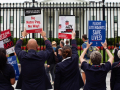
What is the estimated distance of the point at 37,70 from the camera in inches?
130

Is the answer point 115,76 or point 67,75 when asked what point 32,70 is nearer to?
point 67,75

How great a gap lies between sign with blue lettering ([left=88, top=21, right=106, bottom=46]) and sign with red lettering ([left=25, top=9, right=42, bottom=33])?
1.44m

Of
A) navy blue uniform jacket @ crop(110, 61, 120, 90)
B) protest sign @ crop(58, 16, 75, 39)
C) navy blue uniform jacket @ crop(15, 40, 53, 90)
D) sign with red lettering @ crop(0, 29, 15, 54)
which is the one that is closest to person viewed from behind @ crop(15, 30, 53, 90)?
navy blue uniform jacket @ crop(15, 40, 53, 90)

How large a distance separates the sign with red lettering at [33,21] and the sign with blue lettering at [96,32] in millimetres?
1439

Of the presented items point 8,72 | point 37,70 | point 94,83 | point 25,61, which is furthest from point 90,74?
point 8,72

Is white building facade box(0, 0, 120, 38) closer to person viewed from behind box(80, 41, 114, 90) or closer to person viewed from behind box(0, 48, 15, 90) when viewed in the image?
person viewed from behind box(80, 41, 114, 90)

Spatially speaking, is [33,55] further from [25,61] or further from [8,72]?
[8,72]

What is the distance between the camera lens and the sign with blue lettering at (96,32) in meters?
4.69

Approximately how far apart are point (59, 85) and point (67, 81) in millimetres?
180

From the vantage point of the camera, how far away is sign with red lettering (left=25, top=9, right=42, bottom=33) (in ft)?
14.4

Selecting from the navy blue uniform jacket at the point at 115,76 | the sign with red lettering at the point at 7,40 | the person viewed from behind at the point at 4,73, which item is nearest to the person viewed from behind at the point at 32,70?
the person viewed from behind at the point at 4,73

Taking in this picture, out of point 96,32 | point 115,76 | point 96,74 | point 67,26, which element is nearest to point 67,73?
point 96,74

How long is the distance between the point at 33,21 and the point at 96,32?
1803 mm

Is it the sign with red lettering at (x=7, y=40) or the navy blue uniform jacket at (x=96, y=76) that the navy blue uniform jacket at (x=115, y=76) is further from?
the sign with red lettering at (x=7, y=40)
